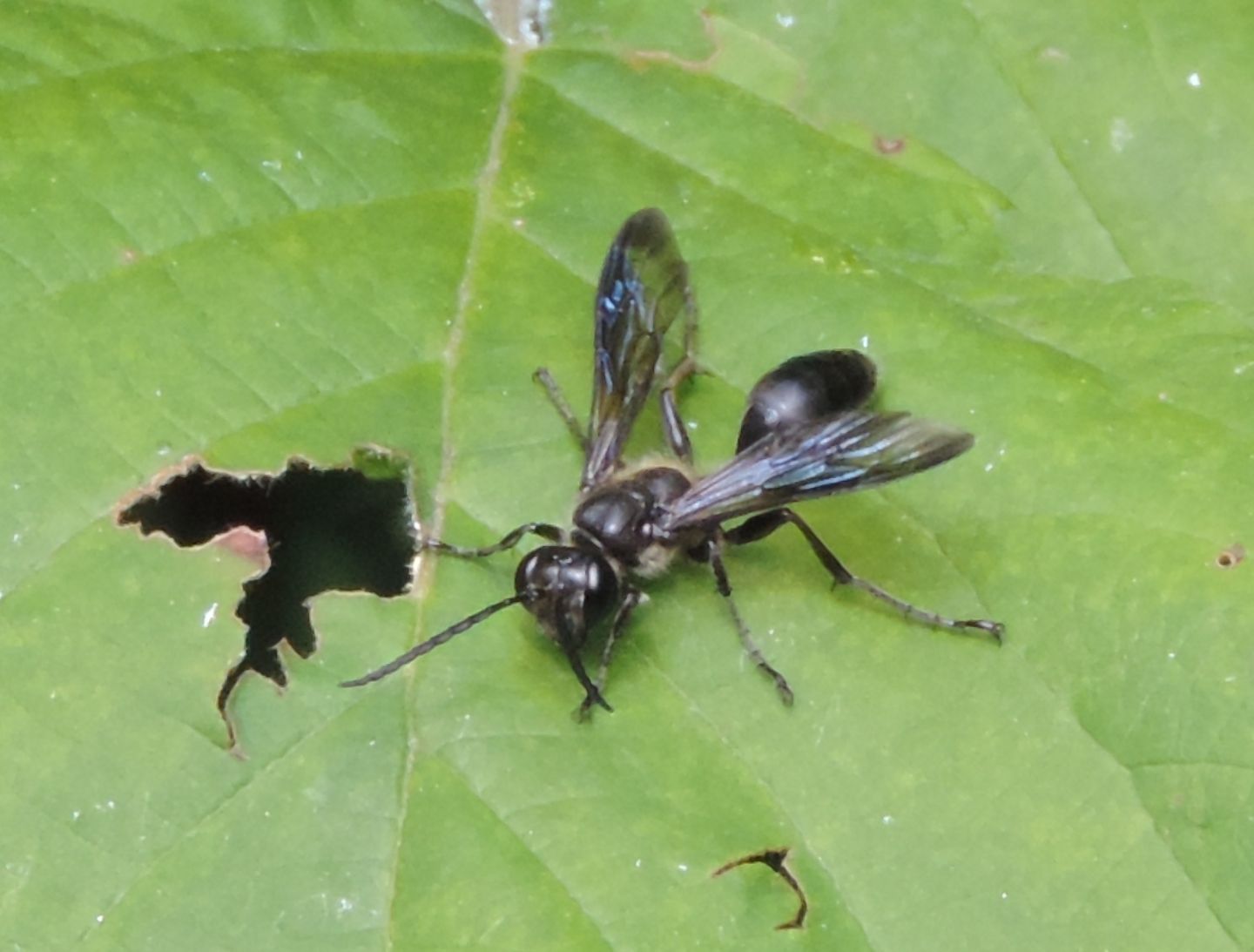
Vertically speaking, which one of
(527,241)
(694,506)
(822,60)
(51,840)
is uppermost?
(822,60)

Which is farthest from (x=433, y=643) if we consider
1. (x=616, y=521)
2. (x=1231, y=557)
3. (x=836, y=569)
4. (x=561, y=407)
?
(x=1231, y=557)

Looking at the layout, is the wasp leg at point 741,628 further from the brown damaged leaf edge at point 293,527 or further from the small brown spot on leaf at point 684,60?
the small brown spot on leaf at point 684,60

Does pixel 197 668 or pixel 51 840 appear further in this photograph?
pixel 197 668

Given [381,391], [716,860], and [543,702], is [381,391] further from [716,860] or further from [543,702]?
[716,860]

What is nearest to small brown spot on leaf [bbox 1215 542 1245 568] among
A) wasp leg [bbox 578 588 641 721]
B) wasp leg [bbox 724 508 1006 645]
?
wasp leg [bbox 724 508 1006 645]

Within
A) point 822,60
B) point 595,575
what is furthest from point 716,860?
point 822,60

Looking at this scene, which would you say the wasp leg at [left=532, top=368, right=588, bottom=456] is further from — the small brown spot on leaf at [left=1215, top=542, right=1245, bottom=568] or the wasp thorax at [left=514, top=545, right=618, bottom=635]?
the small brown spot on leaf at [left=1215, top=542, right=1245, bottom=568]

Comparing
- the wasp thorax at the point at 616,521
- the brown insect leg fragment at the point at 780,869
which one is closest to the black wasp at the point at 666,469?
the wasp thorax at the point at 616,521
